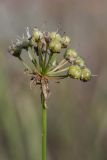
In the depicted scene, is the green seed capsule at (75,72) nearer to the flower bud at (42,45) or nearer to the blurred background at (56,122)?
the flower bud at (42,45)

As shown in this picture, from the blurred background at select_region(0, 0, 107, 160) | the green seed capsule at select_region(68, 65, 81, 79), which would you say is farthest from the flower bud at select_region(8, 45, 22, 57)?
the blurred background at select_region(0, 0, 107, 160)

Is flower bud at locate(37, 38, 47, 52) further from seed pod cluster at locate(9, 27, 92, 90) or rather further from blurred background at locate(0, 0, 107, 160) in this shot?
blurred background at locate(0, 0, 107, 160)

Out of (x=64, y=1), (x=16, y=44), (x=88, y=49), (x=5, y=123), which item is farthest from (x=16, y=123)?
(x=64, y=1)

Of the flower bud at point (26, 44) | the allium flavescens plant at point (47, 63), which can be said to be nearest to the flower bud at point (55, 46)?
the allium flavescens plant at point (47, 63)

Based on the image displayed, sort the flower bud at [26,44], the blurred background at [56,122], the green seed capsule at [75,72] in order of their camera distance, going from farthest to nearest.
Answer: the blurred background at [56,122] → the flower bud at [26,44] → the green seed capsule at [75,72]

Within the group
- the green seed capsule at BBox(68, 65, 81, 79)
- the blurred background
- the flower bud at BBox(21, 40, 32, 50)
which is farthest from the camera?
the blurred background

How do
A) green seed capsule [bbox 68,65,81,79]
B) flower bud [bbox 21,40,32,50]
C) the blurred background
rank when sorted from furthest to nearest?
1. the blurred background
2. flower bud [bbox 21,40,32,50]
3. green seed capsule [bbox 68,65,81,79]

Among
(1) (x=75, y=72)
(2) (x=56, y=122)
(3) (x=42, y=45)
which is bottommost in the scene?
(2) (x=56, y=122)

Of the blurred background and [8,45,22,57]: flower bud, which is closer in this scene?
[8,45,22,57]: flower bud

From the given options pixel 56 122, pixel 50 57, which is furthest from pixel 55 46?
pixel 56 122

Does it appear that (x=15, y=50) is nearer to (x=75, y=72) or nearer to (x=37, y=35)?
(x=37, y=35)

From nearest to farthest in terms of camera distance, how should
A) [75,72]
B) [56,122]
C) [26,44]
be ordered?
[75,72]
[26,44]
[56,122]
